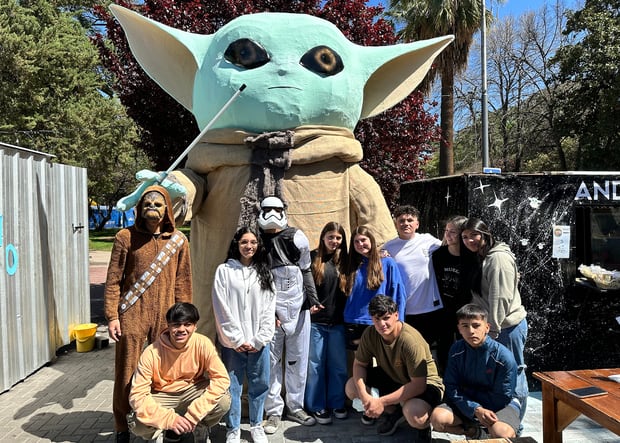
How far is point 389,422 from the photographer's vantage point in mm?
3559

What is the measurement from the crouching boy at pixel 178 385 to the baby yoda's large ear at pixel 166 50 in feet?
7.98

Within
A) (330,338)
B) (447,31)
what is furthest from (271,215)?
(447,31)

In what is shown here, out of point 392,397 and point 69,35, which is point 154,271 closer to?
point 392,397

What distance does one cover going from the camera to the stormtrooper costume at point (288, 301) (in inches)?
140

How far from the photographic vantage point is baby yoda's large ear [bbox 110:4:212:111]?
4.46 m

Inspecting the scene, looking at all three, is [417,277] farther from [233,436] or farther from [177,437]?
[177,437]

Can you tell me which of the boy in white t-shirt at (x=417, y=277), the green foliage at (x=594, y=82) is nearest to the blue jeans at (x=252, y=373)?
the boy in white t-shirt at (x=417, y=277)

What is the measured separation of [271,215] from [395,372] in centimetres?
140

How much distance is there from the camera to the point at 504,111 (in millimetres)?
19969

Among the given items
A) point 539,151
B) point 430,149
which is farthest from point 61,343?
point 539,151

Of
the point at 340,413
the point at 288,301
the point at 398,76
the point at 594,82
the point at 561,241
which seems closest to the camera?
the point at 288,301

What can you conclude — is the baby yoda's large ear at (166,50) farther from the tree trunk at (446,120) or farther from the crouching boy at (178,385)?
the tree trunk at (446,120)

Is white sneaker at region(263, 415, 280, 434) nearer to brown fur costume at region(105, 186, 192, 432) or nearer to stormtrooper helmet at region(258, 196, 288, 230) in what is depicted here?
brown fur costume at region(105, 186, 192, 432)

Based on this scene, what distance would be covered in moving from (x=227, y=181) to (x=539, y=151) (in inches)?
679
